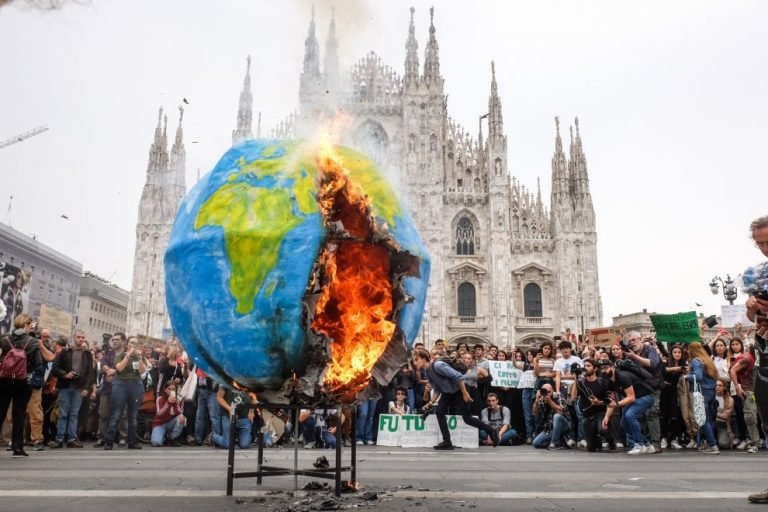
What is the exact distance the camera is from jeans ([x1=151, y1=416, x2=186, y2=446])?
1049 centimetres

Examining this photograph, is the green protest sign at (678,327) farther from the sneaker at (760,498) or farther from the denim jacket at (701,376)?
the sneaker at (760,498)

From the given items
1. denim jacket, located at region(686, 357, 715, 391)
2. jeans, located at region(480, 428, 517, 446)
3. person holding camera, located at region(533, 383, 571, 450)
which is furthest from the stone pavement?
jeans, located at region(480, 428, 517, 446)

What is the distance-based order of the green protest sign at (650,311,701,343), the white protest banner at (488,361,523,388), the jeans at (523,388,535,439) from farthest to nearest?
the white protest banner at (488,361,523,388) → the jeans at (523,388,535,439) → the green protest sign at (650,311,701,343)

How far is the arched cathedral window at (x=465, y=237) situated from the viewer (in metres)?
37.8

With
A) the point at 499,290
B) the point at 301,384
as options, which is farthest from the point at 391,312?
the point at 499,290

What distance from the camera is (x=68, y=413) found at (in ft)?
33.7

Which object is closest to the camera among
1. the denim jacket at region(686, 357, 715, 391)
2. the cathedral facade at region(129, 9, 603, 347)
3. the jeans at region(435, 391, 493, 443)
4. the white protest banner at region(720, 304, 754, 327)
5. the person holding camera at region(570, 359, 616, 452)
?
the person holding camera at region(570, 359, 616, 452)

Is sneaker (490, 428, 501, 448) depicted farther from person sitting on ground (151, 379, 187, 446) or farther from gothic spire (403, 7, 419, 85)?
gothic spire (403, 7, 419, 85)

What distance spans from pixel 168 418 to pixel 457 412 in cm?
495

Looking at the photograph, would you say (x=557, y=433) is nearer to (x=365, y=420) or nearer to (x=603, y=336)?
(x=365, y=420)

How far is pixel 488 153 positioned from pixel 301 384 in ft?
116

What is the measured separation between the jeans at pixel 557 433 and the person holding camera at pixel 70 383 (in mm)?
7611

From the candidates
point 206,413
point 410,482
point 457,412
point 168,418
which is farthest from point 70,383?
point 410,482

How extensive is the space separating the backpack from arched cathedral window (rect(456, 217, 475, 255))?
31.1 metres
